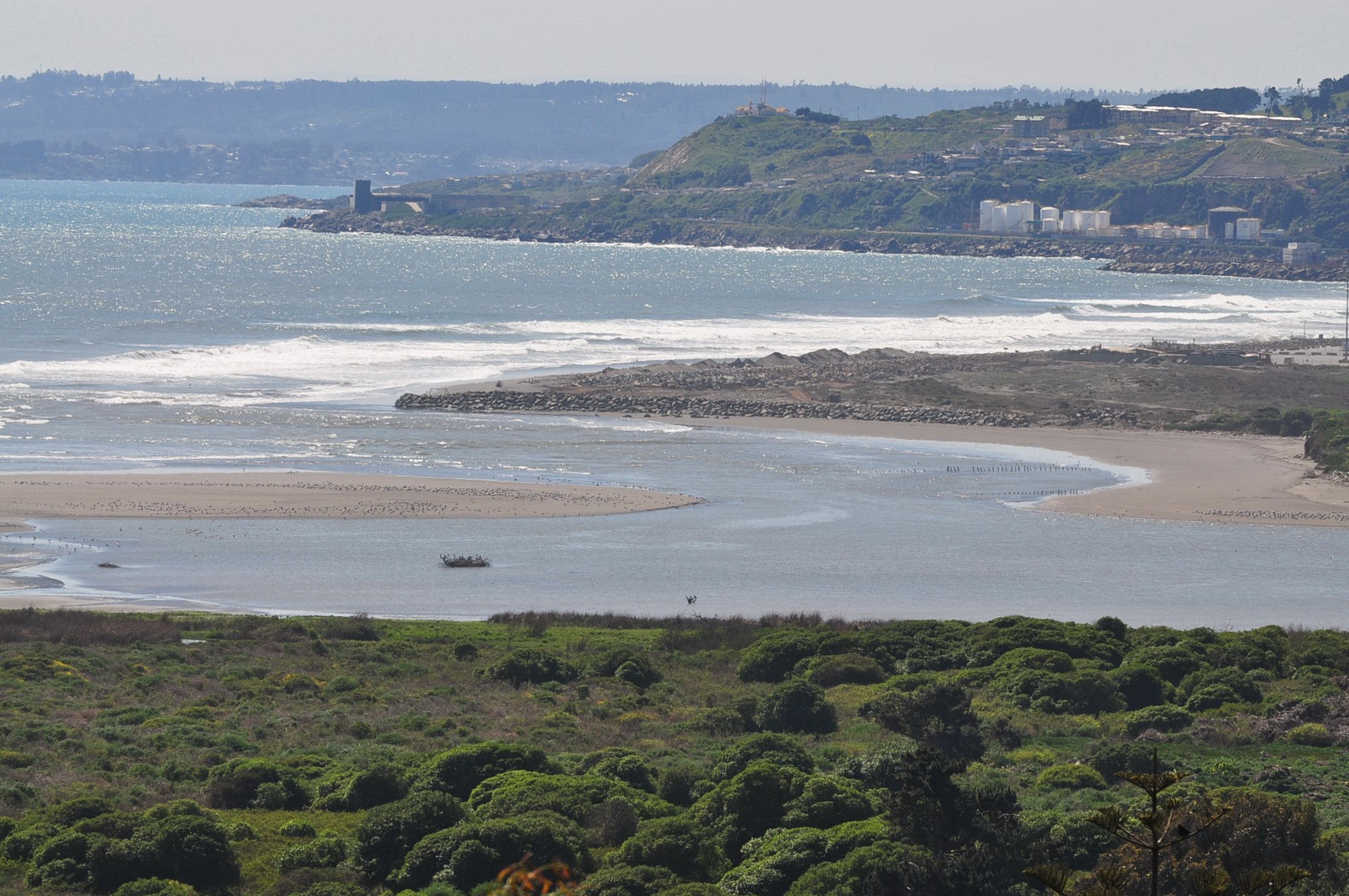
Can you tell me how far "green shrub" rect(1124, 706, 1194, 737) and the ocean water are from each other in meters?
9.78

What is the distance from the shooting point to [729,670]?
29.0 m

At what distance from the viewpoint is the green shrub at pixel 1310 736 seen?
23.7 metres

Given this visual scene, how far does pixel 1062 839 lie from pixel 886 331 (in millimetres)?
94525

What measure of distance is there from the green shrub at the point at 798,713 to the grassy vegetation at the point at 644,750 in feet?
0.16

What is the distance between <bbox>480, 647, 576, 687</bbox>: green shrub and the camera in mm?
27766

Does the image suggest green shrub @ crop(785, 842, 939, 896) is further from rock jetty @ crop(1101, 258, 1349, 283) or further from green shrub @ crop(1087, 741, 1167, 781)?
rock jetty @ crop(1101, 258, 1349, 283)

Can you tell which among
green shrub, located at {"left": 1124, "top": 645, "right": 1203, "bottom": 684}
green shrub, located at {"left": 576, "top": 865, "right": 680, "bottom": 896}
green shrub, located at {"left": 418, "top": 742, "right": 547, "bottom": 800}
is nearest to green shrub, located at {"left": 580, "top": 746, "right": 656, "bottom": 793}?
green shrub, located at {"left": 418, "top": 742, "right": 547, "bottom": 800}

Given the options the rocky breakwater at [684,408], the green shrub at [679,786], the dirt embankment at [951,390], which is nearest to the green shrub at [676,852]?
the green shrub at [679,786]

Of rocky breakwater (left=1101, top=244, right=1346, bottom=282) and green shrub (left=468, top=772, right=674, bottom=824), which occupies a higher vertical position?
rocky breakwater (left=1101, top=244, right=1346, bottom=282)

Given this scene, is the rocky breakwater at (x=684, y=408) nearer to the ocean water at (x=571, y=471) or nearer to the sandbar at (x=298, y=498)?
the ocean water at (x=571, y=471)

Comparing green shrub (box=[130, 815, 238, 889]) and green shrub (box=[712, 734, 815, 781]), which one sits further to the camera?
green shrub (box=[712, 734, 815, 781])

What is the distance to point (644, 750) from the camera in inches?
920

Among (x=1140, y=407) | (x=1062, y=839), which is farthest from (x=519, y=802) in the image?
(x=1140, y=407)

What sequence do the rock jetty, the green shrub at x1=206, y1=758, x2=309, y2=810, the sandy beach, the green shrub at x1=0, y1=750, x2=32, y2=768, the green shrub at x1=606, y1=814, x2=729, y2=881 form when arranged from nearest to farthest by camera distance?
the green shrub at x1=606, y1=814, x2=729, y2=881 → the green shrub at x1=206, y1=758, x2=309, y2=810 → the green shrub at x1=0, y1=750, x2=32, y2=768 → the sandy beach → the rock jetty
